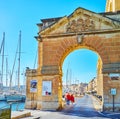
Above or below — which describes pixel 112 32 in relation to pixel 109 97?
above

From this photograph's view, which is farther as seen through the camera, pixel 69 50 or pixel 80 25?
pixel 69 50

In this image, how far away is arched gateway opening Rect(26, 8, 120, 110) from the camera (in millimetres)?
25439

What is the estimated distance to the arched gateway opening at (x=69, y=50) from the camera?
83.5 ft

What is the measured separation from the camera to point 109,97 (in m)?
24.9

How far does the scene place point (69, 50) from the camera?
2745 cm

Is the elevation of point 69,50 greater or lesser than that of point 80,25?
lesser

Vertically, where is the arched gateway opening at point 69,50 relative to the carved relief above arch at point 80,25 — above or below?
below

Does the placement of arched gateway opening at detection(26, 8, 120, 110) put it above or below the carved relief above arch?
below

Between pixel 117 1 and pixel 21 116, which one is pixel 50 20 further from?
A: pixel 21 116

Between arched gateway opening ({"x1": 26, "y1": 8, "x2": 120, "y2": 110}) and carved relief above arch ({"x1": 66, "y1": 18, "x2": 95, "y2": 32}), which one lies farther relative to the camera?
carved relief above arch ({"x1": 66, "y1": 18, "x2": 95, "y2": 32})

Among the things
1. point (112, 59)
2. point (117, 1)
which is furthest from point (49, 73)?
point (117, 1)

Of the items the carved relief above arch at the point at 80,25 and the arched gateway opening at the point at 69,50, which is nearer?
the arched gateway opening at the point at 69,50

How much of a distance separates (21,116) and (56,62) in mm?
10165

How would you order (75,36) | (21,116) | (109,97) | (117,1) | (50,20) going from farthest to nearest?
(117,1) → (50,20) → (75,36) → (109,97) → (21,116)
